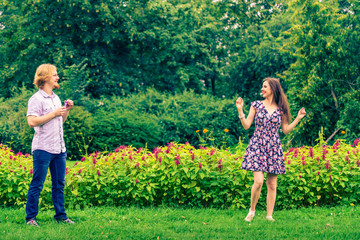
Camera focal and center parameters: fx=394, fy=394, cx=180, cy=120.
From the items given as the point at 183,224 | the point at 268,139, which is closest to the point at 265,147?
the point at 268,139

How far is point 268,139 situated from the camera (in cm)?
480

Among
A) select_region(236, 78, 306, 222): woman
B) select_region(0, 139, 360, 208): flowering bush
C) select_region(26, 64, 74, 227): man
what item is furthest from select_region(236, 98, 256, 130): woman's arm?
select_region(26, 64, 74, 227): man

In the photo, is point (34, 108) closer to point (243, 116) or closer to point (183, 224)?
point (183, 224)

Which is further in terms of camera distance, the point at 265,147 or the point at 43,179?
the point at 265,147

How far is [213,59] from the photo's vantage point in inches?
901

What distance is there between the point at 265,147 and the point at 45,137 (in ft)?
8.42

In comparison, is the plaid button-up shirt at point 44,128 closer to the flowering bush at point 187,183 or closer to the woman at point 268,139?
the flowering bush at point 187,183

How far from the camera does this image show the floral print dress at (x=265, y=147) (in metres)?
4.74

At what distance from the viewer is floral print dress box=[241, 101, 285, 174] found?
4738 millimetres

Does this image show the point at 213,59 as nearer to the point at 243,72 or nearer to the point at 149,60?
the point at 243,72

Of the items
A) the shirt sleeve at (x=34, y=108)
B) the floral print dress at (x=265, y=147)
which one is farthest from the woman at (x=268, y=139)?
the shirt sleeve at (x=34, y=108)

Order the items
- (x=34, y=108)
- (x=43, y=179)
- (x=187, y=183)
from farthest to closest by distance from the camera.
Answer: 1. (x=187, y=183)
2. (x=43, y=179)
3. (x=34, y=108)

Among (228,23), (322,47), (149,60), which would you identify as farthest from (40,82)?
(228,23)

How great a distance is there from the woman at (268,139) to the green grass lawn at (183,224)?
1.23ft
